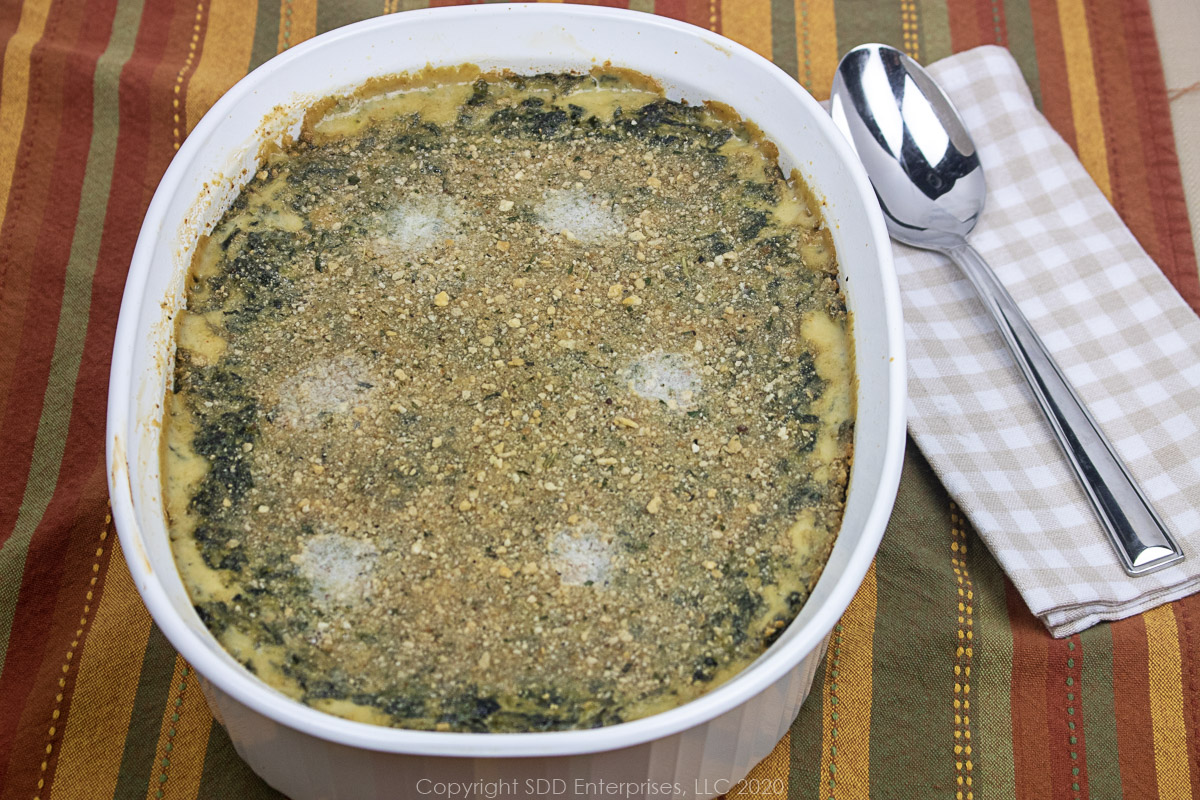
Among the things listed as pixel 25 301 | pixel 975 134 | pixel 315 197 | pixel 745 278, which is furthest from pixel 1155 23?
pixel 25 301

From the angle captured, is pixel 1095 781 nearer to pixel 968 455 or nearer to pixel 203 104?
pixel 968 455

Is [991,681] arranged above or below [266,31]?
below

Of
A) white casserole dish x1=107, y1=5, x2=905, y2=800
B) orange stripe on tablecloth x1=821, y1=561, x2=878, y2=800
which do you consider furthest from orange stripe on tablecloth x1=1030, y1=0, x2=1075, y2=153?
orange stripe on tablecloth x1=821, y1=561, x2=878, y2=800

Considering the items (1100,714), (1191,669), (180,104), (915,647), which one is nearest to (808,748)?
(915,647)

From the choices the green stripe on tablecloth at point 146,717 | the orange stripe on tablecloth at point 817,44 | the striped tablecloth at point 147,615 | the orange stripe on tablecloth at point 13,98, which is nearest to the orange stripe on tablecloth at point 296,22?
the striped tablecloth at point 147,615

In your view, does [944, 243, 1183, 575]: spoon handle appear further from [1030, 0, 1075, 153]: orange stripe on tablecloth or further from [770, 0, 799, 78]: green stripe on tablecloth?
[770, 0, 799, 78]: green stripe on tablecloth

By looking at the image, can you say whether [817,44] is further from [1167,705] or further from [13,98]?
[13,98]

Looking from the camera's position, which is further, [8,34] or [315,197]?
[8,34]
